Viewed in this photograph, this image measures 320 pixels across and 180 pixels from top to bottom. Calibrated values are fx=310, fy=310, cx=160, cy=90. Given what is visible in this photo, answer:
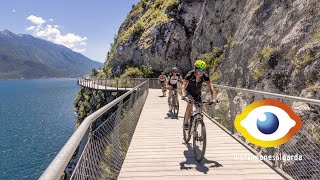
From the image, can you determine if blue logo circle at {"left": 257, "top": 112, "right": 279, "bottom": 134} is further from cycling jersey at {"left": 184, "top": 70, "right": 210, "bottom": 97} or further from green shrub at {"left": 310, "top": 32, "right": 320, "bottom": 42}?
green shrub at {"left": 310, "top": 32, "right": 320, "bottom": 42}

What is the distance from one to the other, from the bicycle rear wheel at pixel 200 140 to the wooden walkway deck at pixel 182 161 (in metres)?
0.18

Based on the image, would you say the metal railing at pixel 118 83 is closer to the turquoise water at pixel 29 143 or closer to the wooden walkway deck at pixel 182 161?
the turquoise water at pixel 29 143

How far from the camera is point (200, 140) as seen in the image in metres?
7.23

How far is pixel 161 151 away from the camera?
26.7ft

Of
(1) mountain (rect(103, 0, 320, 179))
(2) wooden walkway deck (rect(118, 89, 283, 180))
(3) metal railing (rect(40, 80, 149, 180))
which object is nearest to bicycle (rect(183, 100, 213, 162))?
(2) wooden walkway deck (rect(118, 89, 283, 180))

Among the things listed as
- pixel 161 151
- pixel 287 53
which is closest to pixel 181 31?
pixel 287 53

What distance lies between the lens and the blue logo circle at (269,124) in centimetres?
682

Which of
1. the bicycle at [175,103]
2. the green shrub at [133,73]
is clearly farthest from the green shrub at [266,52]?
the green shrub at [133,73]

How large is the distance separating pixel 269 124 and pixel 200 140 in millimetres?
1580

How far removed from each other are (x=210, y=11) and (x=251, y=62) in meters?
25.2

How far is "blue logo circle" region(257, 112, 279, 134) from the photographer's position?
22.4 ft

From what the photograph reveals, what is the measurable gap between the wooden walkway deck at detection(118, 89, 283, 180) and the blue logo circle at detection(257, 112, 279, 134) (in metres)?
0.74

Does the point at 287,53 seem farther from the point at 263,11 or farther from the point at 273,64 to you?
the point at 263,11

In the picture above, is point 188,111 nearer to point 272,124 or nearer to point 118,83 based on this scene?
point 272,124
